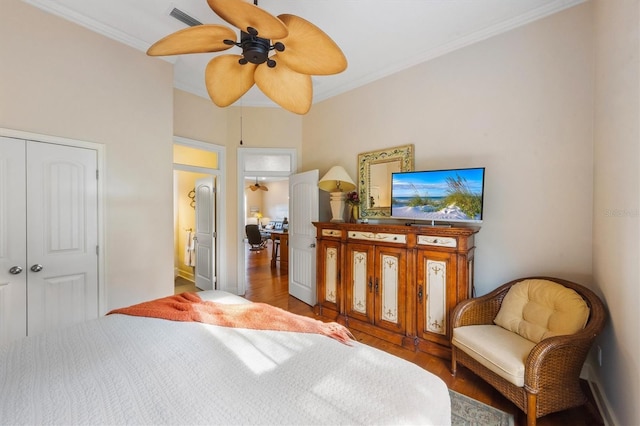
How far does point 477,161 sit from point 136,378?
114 inches

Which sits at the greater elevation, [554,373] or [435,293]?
[435,293]

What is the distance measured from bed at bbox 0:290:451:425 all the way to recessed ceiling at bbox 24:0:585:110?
2488 mm

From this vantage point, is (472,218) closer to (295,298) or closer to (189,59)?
(295,298)

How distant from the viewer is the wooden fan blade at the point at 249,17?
1.11m

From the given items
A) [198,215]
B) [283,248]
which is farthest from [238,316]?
[283,248]

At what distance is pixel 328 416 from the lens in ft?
2.65

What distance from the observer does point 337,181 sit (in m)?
3.28

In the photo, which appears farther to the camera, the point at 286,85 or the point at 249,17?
the point at 286,85

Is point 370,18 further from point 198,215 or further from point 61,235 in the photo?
point 198,215

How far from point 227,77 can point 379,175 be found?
2006 mm

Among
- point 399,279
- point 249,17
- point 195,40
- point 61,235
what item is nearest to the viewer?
point 249,17

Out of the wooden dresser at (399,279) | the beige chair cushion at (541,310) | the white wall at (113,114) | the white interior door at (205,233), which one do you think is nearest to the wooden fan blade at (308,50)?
the wooden dresser at (399,279)

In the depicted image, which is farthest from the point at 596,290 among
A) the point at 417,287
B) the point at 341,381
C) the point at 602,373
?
the point at 341,381

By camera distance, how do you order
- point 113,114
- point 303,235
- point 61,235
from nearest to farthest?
point 61,235
point 113,114
point 303,235
